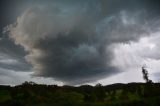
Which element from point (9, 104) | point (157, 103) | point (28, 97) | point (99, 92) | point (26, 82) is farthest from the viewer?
point (26, 82)

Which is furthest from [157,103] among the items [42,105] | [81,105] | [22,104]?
[22,104]

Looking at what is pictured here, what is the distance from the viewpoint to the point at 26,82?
116188mm

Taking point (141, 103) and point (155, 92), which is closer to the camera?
point (141, 103)

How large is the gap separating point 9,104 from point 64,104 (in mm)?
13974

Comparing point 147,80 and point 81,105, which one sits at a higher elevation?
point 147,80

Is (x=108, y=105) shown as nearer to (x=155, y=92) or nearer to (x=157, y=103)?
(x=157, y=103)

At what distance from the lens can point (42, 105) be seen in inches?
2420

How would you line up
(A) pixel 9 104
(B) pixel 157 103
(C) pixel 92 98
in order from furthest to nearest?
(C) pixel 92 98 → (A) pixel 9 104 → (B) pixel 157 103

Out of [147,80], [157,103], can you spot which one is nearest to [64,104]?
[157,103]

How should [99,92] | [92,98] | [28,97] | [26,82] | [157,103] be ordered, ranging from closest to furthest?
[157,103], [28,97], [92,98], [99,92], [26,82]

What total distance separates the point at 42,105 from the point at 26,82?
56.7 m

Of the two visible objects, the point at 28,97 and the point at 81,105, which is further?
the point at 28,97

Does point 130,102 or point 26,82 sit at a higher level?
point 26,82

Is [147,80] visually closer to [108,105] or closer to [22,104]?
[108,105]
